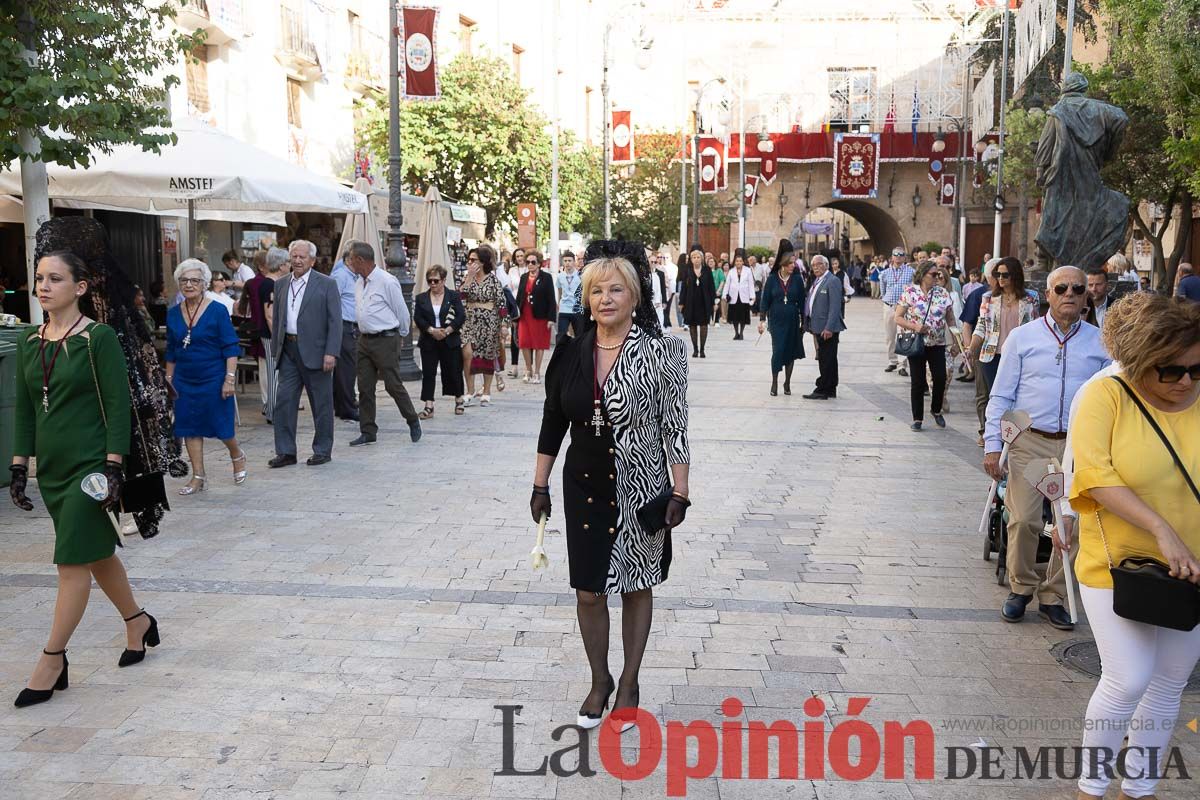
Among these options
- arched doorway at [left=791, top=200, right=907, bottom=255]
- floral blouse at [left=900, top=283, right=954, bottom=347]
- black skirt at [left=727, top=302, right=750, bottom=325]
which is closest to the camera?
floral blouse at [left=900, top=283, right=954, bottom=347]

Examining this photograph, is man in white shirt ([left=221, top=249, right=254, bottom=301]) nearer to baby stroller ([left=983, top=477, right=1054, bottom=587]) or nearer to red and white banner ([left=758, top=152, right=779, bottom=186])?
baby stroller ([left=983, top=477, right=1054, bottom=587])

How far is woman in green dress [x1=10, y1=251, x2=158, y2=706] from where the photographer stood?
15.2 feet

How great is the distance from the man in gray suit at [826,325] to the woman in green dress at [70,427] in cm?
1091

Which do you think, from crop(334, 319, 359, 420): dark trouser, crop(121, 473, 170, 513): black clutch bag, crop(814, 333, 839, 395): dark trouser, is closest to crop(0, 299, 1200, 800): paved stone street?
crop(121, 473, 170, 513): black clutch bag

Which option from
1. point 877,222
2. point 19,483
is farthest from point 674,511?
point 877,222

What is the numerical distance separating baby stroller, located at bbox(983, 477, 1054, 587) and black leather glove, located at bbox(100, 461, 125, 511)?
4330 mm

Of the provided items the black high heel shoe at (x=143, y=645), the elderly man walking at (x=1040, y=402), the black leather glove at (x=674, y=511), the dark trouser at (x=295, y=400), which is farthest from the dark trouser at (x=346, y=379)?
the black leather glove at (x=674, y=511)

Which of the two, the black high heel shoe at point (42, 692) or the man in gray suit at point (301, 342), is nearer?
the black high heel shoe at point (42, 692)

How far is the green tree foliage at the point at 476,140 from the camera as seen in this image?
26188 mm

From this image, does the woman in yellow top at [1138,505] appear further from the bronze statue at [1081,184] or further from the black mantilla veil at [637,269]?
the bronze statue at [1081,184]

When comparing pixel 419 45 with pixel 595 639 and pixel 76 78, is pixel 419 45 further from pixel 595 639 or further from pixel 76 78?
pixel 595 639

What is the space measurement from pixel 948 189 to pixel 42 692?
45.0m

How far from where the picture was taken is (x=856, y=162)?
47.9 meters

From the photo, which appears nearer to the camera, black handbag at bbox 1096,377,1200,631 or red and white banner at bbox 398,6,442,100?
black handbag at bbox 1096,377,1200,631
